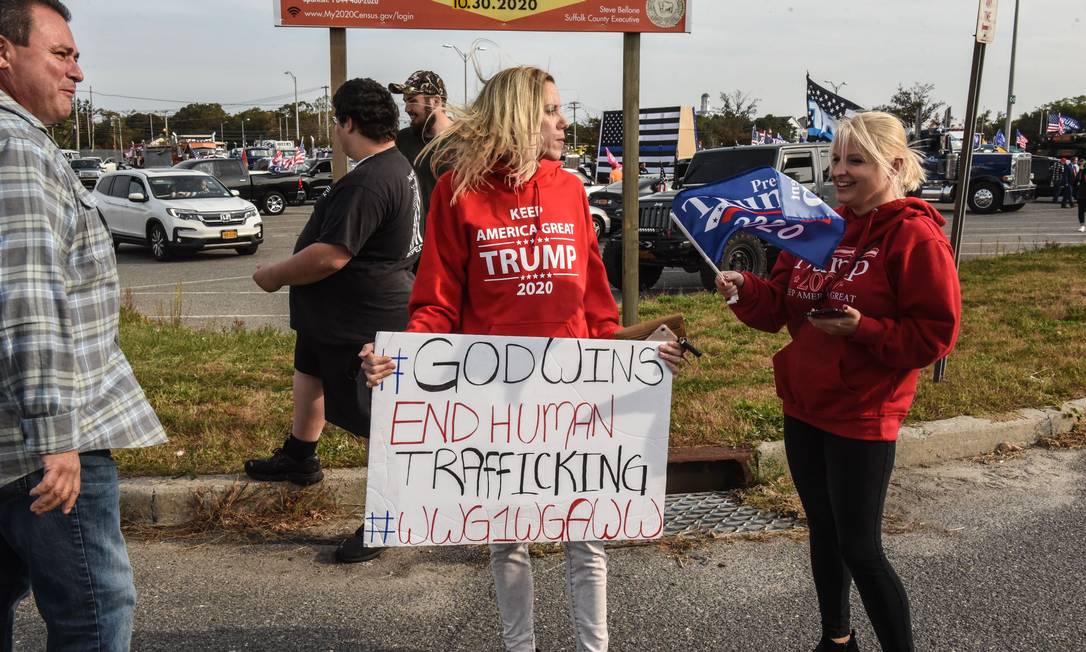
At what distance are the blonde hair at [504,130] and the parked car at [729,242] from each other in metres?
8.53

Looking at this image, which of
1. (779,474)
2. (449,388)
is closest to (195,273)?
(779,474)

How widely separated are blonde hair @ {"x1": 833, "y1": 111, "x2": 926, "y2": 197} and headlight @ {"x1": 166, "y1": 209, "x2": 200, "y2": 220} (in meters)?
17.3

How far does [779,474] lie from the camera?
5.06 m

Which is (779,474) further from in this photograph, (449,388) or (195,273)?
(195,273)

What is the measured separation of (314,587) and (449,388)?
1423mm

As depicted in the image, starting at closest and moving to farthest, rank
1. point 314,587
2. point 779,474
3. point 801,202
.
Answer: point 801,202 → point 314,587 → point 779,474

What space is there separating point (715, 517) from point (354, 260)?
82.3 inches

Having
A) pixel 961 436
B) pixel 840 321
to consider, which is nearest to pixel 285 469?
pixel 840 321

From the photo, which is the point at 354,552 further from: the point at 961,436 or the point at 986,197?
the point at 986,197

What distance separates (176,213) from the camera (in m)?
18.3

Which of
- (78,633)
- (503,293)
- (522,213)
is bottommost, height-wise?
(78,633)

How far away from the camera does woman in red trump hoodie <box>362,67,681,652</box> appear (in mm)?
2859

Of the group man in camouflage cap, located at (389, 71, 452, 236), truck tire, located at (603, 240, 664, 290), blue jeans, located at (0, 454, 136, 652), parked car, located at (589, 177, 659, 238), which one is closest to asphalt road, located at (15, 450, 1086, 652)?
blue jeans, located at (0, 454, 136, 652)

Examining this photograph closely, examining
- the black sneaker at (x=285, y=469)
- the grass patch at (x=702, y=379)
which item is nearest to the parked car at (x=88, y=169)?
the grass patch at (x=702, y=379)
